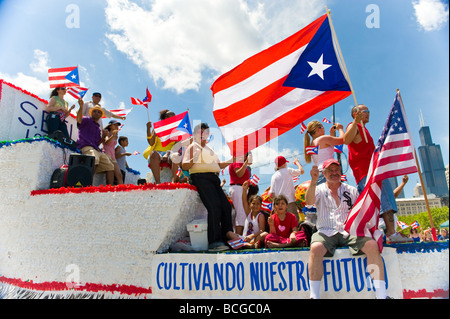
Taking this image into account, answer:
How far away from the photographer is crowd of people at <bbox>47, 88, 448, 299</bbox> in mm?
3293

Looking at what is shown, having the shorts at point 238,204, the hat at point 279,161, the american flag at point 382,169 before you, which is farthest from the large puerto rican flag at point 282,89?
the shorts at point 238,204

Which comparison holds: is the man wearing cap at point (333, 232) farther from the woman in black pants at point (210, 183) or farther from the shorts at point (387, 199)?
the woman in black pants at point (210, 183)

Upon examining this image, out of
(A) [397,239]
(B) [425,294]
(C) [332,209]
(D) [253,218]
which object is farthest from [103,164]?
(B) [425,294]

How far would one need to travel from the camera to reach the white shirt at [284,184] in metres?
4.91

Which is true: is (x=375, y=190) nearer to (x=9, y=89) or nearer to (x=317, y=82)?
(x=317, y=82)

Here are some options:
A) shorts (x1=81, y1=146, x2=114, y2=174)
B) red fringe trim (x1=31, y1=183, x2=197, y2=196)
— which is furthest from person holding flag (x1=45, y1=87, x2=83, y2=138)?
red fringe trim (x1=31, y1=183, x2=197, y2=196)

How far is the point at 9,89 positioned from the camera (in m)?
6.27

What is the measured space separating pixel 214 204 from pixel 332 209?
1730 millimetres

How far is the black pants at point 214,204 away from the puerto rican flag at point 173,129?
2282mm

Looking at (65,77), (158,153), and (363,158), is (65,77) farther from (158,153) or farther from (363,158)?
(363,158)

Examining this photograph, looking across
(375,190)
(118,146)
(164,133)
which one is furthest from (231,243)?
(118,146)

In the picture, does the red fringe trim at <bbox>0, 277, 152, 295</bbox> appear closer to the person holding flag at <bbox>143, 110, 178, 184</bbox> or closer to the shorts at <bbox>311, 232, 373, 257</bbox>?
the shorts at <bbox>311, 232, 373, 257</bbox>
